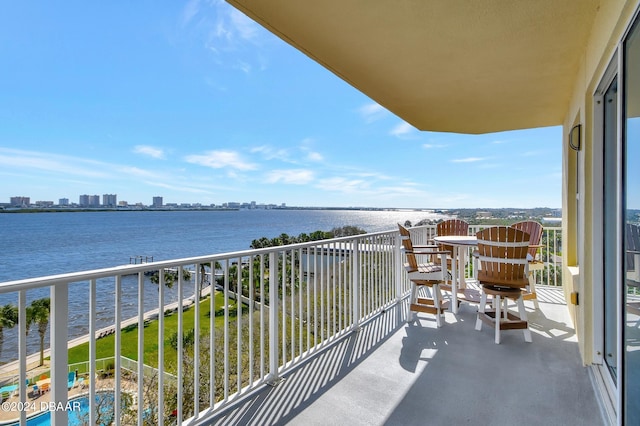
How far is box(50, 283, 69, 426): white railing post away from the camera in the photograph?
1.33 meters

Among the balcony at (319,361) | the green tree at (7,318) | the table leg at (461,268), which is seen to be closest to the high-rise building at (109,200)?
the balcony at (319,361)

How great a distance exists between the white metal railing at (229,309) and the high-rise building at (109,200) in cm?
3937

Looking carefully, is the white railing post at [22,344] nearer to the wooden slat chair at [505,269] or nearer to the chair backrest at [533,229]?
the wooden slat chair at [505,269]

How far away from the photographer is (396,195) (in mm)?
30969

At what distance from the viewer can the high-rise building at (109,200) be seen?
36753 millimetres

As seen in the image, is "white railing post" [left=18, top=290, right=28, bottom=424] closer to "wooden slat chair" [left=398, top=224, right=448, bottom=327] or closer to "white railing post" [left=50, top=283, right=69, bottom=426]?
"white railing post" [left=50, top=283, right=69, bottom=426]

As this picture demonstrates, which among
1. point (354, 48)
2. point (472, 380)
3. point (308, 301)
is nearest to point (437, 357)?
point (472, 380)

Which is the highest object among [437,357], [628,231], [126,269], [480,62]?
[480,62]

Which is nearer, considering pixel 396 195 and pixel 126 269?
pixel 126 269

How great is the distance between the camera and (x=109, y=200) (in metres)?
37.7

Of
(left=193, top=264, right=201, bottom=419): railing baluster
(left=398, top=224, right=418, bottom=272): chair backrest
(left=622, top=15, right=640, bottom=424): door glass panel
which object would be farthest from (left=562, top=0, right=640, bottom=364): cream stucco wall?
(left=193, top=264, right=201, bottom=419): railing baluster

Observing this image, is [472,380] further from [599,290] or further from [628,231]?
[628,231]

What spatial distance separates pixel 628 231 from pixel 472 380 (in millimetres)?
1490

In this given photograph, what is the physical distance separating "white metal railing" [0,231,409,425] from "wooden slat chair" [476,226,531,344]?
1.23m
